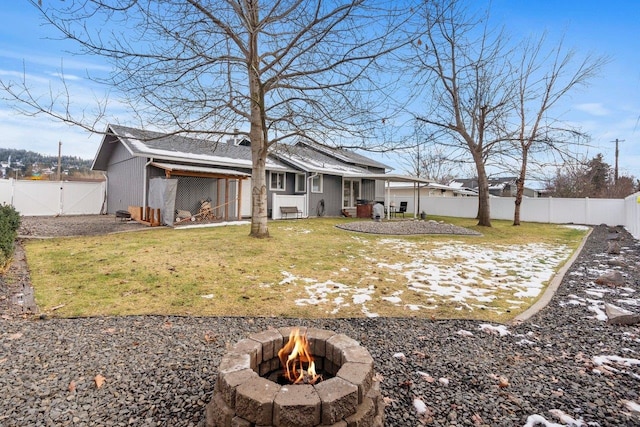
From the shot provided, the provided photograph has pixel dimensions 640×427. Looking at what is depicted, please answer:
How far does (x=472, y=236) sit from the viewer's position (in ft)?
39.2

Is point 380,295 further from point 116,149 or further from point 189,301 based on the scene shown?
point 116,149

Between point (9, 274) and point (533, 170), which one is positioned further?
point (533, 170)

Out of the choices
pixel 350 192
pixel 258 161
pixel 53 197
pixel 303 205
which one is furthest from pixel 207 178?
pixel 350 192

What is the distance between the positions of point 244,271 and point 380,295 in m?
2.59

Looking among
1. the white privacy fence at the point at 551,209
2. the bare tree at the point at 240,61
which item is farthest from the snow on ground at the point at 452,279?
the white privacy fence at the point at 551,209

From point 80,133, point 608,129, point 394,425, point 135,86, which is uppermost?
point 608,129

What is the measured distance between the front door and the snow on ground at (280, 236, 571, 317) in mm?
11389

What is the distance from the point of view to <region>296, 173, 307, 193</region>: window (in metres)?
18.1

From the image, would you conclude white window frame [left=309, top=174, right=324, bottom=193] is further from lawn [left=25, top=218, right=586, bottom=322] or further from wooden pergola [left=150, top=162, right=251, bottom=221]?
lawn [left=25, top=218, right=586, bottom=322]

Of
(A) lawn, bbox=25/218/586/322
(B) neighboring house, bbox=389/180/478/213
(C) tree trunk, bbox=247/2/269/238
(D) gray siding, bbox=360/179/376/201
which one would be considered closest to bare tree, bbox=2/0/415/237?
(C) tree trunk, bbox=247/2/269/238

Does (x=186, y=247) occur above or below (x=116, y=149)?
below

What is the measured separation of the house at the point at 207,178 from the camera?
1245cm

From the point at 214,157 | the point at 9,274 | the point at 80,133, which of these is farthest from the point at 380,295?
the point at 214,157

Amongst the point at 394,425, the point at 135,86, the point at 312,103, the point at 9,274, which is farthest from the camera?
the point at 312,103
